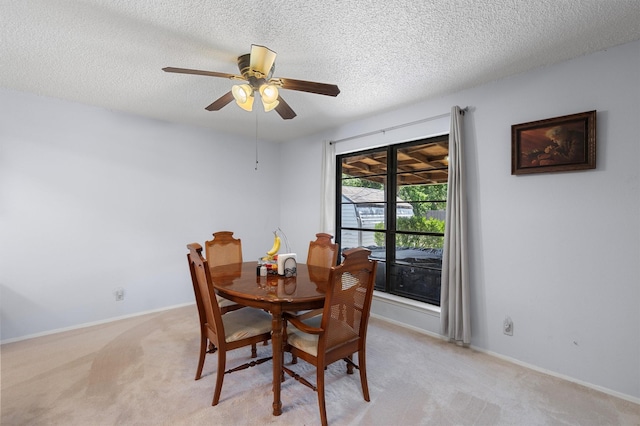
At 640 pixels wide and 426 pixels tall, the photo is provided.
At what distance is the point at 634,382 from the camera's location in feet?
6.64

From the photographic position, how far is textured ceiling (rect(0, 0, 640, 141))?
1762 mm

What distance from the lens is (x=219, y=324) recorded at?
192 cm

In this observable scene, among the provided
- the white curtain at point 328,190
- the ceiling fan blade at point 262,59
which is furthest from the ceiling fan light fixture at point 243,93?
the white curtain at point 328,190

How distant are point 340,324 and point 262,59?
184cm

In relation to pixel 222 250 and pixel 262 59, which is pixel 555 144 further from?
pixel 222 250

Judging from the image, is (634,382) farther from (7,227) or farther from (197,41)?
(7,227)

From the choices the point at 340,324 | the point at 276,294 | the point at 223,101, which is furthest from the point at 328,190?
the point at 340,324

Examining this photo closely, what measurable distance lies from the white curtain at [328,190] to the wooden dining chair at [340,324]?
2211 mm

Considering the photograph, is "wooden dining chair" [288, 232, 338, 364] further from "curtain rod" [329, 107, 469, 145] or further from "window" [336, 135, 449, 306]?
"curtain rod" [329, 107, 469, 145]

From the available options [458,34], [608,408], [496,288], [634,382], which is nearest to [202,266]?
[458,34]

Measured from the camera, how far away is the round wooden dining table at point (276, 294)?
187cm

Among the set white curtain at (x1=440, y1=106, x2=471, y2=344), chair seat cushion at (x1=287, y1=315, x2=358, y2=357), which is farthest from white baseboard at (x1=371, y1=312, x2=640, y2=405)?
chair seat cushion at (x1=287, y1=315, x2=358, y2=357)

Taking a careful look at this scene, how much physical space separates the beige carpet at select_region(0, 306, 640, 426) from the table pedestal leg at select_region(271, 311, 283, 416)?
69 millimetres

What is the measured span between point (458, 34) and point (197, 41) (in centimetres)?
184
